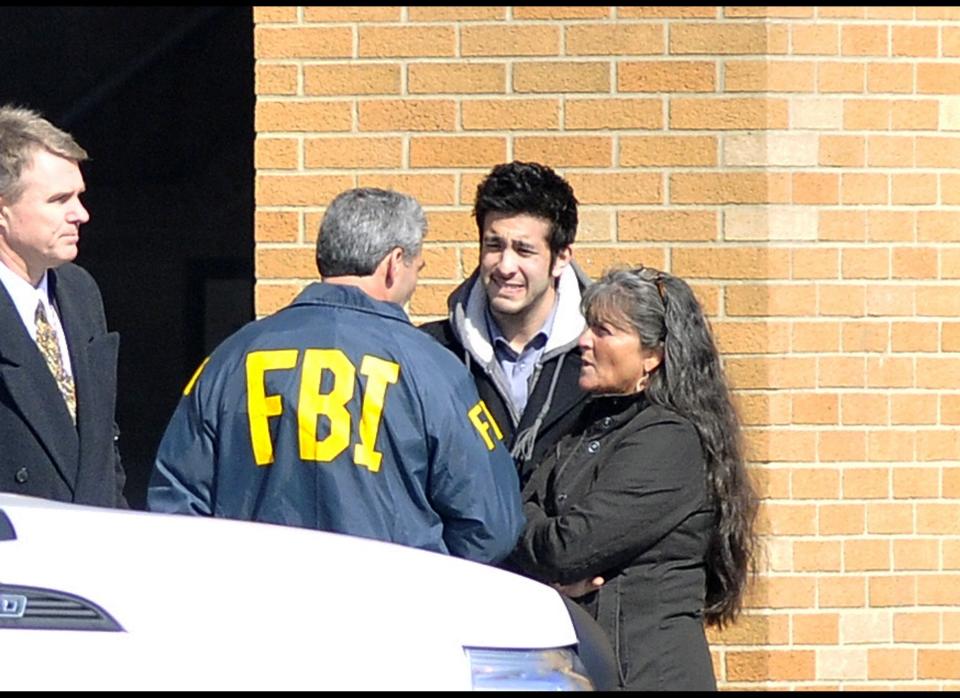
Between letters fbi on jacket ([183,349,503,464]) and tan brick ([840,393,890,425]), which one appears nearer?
letters fbi on jacket ([183,349,503,464])

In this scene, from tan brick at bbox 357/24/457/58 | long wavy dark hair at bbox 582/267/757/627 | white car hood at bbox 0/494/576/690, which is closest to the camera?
white car hood at bbox 0/494/576/690

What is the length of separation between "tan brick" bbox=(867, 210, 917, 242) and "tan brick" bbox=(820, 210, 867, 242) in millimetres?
24

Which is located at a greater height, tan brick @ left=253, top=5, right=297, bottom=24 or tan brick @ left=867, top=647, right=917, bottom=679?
tan brick @ left=253, top=5, right=297, bottom=24

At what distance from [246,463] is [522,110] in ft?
6.92

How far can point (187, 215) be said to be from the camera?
9.88 metres

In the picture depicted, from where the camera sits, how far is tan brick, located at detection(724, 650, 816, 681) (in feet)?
18.3

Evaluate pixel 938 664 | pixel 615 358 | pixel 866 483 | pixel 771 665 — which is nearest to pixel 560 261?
pixel 615 358

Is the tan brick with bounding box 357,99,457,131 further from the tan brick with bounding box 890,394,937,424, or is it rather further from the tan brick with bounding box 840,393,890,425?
the tan brick with bounding box 890,394,937,424

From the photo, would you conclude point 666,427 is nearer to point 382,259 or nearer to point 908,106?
point 382,259

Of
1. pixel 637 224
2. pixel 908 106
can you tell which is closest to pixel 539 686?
pixel 637 224

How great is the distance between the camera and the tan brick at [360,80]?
565 cm

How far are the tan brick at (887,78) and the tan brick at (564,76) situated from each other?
34.0 inches

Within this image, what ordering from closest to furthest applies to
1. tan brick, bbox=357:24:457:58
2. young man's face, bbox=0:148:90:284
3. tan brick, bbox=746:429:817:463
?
1. young man's face, bbox=0:148:90:284
2. tan brick, bbox=746:429:817:463
3. tan brick, bbox=357:24:457:58

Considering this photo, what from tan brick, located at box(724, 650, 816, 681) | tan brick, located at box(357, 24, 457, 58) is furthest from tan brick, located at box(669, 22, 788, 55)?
tan brick, located at box(724, 650, 816, 681)
